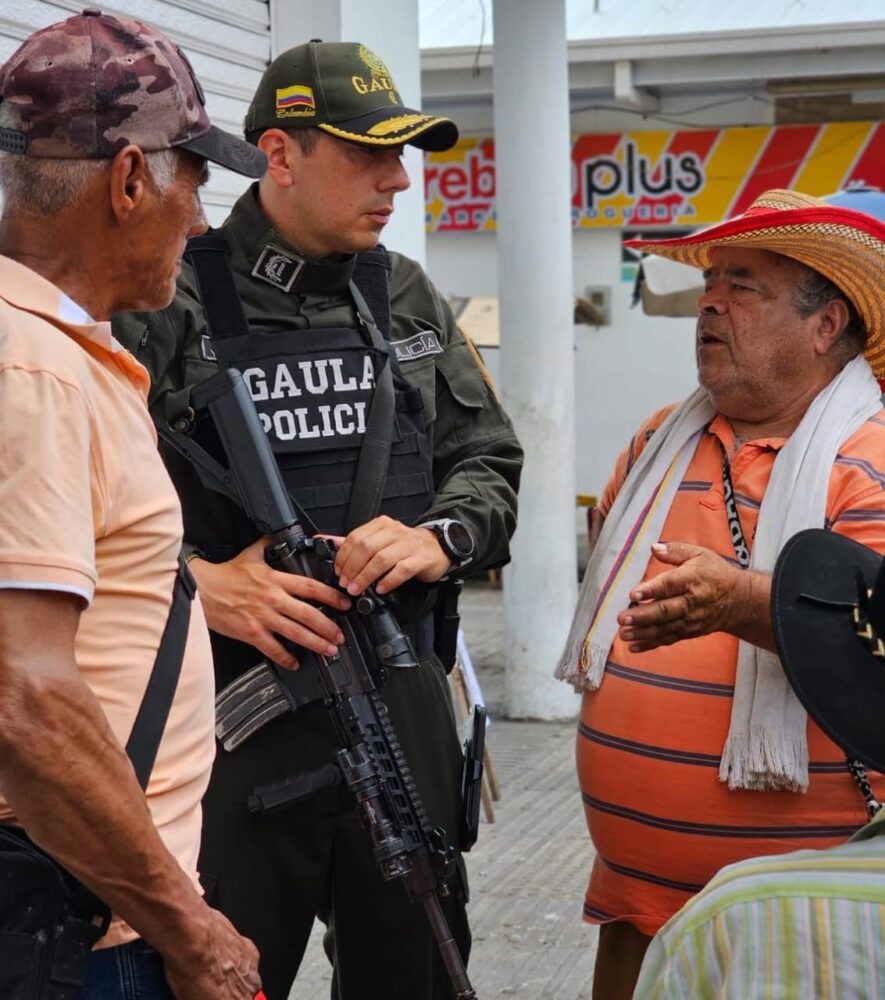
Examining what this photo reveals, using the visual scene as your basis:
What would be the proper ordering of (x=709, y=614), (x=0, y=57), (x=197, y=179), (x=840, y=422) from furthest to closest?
(x=0, y=57)
(x=840, y=422)
(x=709, y=614)
(x=197, y=179)

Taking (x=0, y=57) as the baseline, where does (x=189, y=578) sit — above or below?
below

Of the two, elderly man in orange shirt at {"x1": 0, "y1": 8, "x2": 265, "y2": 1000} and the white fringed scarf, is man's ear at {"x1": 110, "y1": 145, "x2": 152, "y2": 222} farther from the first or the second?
the white fringed scarf

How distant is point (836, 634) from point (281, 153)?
1.38 meters

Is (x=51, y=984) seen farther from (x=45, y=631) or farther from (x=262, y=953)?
(x=262, y=953)

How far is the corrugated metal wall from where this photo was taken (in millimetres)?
4273

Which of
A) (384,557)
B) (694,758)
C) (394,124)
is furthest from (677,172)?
(384,557)

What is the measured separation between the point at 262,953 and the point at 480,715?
607mm

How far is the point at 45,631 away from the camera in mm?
1544

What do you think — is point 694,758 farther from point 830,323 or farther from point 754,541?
point 830,323

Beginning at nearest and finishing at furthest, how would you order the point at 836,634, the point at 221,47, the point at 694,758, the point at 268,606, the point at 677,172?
the point at 836,634, the point at 268,606, the point at 694,758, the point at 221,47, the point at 677,172

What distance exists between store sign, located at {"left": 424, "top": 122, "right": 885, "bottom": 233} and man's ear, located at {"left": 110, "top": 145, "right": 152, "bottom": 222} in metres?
12.0

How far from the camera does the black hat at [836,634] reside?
188 cm

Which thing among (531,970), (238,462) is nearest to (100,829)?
(238,462)

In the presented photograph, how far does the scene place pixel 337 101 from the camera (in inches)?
106
